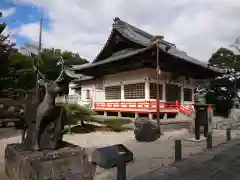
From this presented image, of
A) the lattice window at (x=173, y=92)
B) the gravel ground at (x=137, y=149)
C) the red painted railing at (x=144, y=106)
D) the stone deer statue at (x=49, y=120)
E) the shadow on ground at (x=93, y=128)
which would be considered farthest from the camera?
the lattice window at (x=173, y=92)

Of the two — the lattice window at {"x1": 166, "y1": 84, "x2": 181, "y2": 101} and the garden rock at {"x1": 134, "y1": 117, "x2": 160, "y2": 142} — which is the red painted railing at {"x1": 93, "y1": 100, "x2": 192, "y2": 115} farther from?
the garden rock at {"x1": 134, "y1": 117, "x2": 160, "y2": 142}

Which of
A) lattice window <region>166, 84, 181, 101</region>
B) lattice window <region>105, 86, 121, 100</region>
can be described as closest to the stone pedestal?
lattice window <region>166, 84, 181, 101</region>

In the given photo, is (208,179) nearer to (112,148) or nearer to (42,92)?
(112,148)

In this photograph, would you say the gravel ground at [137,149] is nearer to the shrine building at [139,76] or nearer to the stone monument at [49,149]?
the stone monument at [49,149]

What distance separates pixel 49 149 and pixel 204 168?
13.7 feet

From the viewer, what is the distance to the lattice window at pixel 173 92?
2077 centimetres

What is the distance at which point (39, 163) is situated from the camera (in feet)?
13.6

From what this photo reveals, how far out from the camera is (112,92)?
2267cm

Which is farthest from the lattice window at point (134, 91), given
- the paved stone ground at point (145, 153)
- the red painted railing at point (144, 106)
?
the paved stone ground at point (145, 153)

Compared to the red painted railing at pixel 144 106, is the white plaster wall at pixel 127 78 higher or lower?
higher

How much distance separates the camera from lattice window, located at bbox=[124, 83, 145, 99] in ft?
63.6

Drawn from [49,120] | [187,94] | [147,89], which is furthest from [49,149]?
[187,94]

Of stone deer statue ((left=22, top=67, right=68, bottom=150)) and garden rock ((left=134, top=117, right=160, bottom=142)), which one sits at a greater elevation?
stone deer statue ((left=22, top=67, right=68, bottom=150))

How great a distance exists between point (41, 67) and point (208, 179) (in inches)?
856
